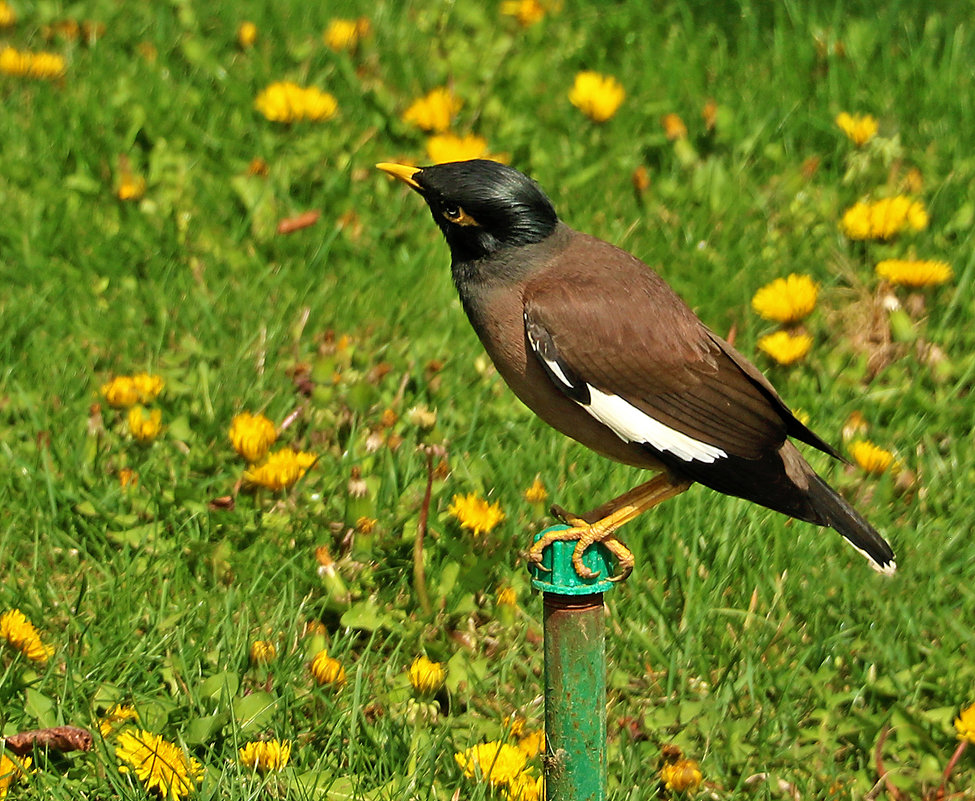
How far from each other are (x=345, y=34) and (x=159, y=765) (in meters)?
3.44

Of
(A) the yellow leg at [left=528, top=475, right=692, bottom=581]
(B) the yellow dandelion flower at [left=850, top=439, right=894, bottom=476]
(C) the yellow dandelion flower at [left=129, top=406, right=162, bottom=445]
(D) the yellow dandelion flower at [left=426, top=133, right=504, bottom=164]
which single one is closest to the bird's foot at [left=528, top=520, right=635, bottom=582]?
(A) the yellow leg at [left=528, top=475, right=692, bottom=581]

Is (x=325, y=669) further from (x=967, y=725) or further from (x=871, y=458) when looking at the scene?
(x=871, y=458)

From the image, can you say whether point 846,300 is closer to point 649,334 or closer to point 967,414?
point 967,414

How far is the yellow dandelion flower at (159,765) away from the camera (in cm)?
291

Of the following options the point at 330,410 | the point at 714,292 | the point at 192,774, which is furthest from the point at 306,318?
the point at 192,774

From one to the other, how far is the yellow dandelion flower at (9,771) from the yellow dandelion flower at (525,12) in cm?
381

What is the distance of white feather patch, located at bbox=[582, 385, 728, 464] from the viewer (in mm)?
3238

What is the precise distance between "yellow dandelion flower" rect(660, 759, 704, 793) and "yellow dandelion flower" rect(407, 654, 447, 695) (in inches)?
21.2

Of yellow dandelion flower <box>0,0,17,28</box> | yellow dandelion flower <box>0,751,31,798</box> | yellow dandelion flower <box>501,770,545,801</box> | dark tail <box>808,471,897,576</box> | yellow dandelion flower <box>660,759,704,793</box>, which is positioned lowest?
yellow dandelion flower <box>660,759,704,793</box>

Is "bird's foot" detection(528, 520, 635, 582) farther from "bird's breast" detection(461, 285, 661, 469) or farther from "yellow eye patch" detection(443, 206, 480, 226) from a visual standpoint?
"yellow eye patch" detection(443, 206, 480, 226)

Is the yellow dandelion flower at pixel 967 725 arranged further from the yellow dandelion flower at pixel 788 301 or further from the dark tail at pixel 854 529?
the yellow dandelion flower at pixel 788 301

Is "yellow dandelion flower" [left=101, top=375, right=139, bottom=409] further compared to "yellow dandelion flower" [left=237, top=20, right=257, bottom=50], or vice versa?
"yellow dandelion flower" [left=237, top=20, right=257, bottom=50]

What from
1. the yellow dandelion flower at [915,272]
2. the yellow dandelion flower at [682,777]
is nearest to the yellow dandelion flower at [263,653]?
Result: the yellow dandelion flower at [682,777]

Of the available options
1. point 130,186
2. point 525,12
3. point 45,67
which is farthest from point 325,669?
point 525,12
